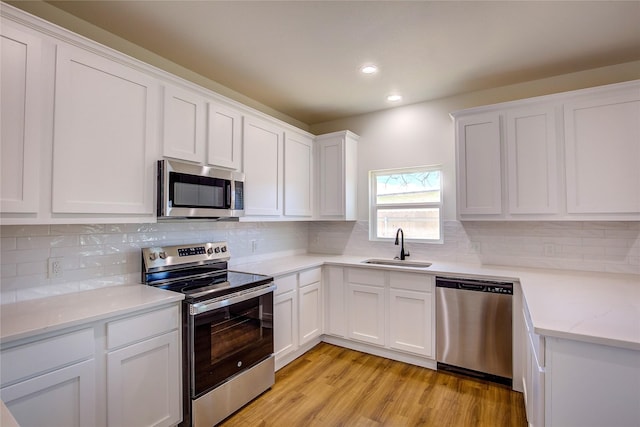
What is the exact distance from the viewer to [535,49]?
7.71 ft

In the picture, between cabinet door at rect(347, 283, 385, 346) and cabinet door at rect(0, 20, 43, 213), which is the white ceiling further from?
cabinet door at rect(347, 283, 385, 346)

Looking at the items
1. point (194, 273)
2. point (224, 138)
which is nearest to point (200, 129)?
point (224, 138)

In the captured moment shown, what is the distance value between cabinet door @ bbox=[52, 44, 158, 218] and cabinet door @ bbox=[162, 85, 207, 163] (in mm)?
93

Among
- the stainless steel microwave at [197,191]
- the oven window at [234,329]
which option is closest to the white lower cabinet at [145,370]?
the oven window at [234,329]

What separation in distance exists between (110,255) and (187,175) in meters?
0.75

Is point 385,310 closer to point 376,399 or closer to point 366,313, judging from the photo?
point 366,313

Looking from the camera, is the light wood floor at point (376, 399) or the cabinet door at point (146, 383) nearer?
the cabinet door at point (146, 383)

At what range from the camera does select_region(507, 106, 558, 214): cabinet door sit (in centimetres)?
256

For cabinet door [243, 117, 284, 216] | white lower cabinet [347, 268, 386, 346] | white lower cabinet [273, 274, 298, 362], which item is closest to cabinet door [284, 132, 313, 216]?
cabinet door [243, 117, 284, 216]

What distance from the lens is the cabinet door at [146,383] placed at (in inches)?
63.7

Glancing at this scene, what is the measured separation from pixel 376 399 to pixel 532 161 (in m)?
2.35

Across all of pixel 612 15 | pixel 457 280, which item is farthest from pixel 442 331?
pixel 612 15

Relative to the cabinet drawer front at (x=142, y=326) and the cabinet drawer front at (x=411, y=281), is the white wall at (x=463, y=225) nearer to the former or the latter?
the cabinet drawer front at (x=411, y=281)

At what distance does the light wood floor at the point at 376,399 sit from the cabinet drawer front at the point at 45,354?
3.60ft
